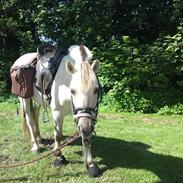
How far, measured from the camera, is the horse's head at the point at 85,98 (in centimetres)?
463

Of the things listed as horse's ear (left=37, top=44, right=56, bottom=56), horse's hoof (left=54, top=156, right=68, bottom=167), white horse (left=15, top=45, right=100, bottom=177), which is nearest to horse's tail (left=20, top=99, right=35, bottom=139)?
white horse (left=15, top=45, right=100, bottom=177)

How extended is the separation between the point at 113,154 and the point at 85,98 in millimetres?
1782

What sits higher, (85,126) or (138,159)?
(85,126)

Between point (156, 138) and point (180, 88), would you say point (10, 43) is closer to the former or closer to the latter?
point (180, 88)

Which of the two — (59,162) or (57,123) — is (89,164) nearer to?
(59,162)

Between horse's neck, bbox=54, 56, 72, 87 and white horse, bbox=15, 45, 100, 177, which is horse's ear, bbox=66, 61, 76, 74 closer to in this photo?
white horse, bbox=15, 45, 100, 177

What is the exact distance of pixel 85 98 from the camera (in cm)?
468

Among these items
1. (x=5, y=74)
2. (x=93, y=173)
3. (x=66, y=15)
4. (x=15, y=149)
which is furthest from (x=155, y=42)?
(x=93, y=173)

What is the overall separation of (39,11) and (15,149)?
8.60 m

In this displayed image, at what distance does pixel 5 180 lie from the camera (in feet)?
17.4

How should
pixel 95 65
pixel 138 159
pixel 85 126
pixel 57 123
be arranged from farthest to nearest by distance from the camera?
pixel 138 159
pixel 57 123
pixel 95 65
pixel 85 126

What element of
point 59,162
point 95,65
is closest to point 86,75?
point 95,65

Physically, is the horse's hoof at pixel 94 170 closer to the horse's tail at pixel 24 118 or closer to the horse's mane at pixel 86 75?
the horse's mane at pixel 86 75

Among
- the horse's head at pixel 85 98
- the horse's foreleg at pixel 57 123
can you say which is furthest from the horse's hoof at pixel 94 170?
the horse's head at pixel 85 98
